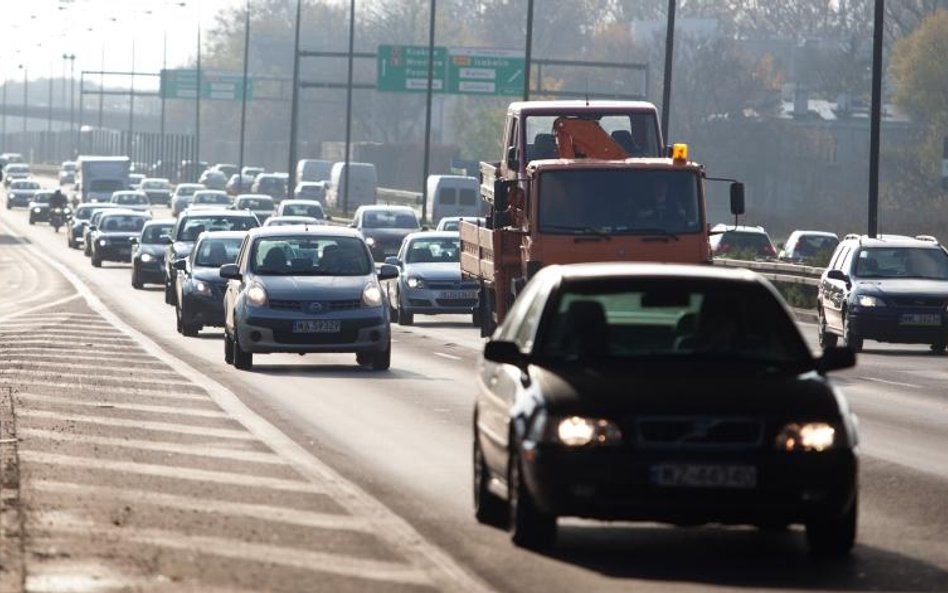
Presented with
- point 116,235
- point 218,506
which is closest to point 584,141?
point 218,506

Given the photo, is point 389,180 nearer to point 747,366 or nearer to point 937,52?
point 937,52

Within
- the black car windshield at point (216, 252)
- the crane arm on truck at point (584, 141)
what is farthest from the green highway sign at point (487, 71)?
the crane arm on truck at point (584, 141)

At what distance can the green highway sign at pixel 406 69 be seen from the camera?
9112 cm

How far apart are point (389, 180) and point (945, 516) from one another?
129037mm

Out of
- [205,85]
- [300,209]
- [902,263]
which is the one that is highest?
[205,85]

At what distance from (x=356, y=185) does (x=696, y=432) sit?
87.9 m

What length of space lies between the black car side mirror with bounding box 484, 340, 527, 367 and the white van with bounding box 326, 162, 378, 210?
85.2 meters

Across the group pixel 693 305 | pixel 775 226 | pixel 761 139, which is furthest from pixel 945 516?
pixel 761 139

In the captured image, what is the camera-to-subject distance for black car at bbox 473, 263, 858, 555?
11.0 metres

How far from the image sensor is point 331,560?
1118cm

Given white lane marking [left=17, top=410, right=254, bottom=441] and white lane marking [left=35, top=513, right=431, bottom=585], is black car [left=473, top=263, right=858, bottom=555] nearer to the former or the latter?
white lane marking [left=35, top=513, right=431, bottom=585]

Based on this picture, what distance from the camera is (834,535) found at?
11375mm

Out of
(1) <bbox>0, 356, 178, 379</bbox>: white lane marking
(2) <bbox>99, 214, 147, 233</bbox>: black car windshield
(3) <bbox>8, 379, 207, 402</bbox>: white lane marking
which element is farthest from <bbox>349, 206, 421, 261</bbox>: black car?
(3) <bbox>8, 379, 207, 402</bbox>: white lane marking

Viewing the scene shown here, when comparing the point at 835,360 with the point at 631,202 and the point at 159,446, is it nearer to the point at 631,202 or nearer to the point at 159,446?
the point at 159,446
